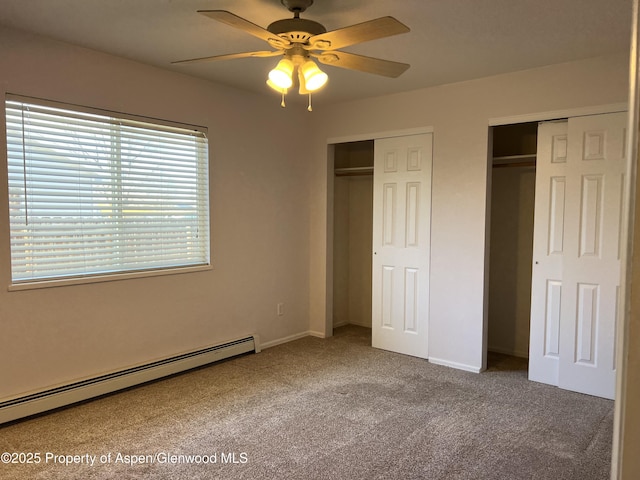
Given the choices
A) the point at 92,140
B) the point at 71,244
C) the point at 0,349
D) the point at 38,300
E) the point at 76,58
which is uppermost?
the point at 76,58

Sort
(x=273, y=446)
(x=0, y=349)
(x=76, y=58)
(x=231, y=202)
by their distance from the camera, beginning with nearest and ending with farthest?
(x=273, y=446) → (x=0, y=349) → (x=76, y=58) → (x=231, y=202)

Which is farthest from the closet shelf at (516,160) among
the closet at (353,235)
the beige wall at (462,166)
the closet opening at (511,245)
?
the closet at (353,235)

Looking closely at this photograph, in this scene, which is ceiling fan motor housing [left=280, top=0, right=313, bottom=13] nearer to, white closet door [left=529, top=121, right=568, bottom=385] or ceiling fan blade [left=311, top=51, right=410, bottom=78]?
ceiling fan blade [left=311, top=51, right=410, bottom=78]

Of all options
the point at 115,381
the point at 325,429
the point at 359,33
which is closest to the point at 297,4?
the point at 359,33

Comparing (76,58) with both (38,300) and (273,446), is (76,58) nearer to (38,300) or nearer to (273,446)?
(38,300)

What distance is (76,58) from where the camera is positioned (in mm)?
3076

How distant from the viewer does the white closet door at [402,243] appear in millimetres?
4180

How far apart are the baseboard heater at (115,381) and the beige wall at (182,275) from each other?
7 cm

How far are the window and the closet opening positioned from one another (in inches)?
107

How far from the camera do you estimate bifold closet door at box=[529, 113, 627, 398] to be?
324cm

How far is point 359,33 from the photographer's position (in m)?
2.02

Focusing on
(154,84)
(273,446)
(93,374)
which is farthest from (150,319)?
(154,84)

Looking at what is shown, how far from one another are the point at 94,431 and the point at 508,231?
3746mm

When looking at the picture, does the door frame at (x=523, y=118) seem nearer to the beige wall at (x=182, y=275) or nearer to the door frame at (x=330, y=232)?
the door frame at (x=330, y=232)
